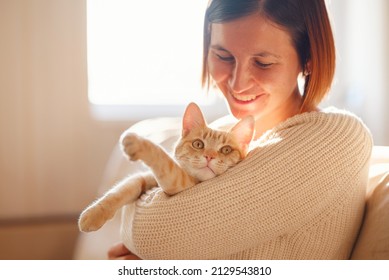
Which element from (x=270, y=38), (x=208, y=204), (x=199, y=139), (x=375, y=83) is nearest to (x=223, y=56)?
(x=270, y=38)

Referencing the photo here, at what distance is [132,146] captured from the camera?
681mm

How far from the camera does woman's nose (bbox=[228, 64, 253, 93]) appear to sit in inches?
35.0

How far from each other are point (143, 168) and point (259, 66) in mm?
420

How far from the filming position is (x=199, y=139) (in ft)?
2.63

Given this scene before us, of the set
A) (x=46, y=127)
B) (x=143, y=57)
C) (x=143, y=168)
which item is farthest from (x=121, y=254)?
(x=143, y=57)

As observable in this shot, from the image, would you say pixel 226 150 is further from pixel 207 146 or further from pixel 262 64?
pixel 262 64

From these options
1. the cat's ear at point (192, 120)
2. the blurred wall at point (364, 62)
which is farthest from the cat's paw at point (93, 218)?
the blurred wall at point (364, 62)

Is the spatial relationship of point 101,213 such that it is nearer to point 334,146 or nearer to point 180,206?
point 180,206

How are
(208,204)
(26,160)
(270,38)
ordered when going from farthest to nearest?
(26,160) < (270,38) < (208,204)

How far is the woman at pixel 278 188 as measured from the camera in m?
0.72

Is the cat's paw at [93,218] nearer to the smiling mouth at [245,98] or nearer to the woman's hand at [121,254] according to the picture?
the woman's hand at [121,254]

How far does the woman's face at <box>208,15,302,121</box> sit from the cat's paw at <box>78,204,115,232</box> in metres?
0.35

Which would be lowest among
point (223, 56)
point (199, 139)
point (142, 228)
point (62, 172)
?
point (62, 172)

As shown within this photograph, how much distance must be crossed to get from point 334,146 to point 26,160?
2.68ft
